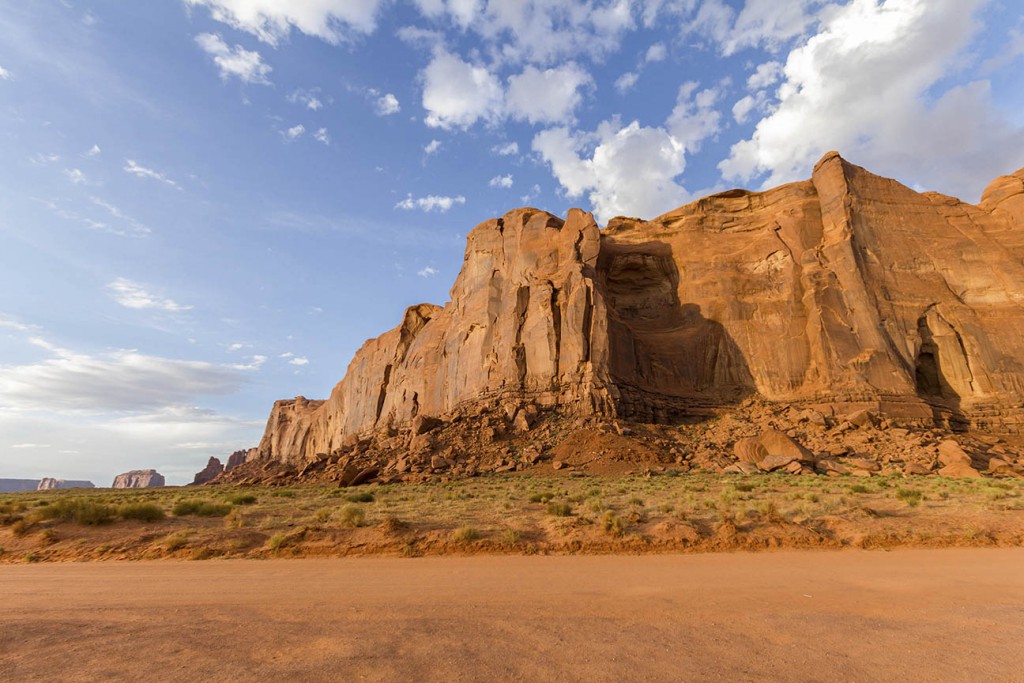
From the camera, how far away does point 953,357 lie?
4003 centimetres

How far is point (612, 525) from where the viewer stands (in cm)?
1134

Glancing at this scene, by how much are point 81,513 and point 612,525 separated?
14829mm

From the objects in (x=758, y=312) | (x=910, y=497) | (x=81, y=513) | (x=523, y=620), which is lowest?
(x=523, y=620)

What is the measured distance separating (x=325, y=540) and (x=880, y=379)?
44.2 metres

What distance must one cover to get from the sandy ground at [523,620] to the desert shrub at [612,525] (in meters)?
1.55

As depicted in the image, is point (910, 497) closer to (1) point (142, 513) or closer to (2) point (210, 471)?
(1) point (142, 513)

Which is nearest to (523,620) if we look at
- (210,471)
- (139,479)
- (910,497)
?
(910,497)

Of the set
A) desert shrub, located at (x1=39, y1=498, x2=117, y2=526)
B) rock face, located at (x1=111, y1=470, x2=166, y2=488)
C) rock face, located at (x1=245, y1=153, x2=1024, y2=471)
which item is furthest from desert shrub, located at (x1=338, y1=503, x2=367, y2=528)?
rock face, located at (x1=111, y1=470, x2=166, y2=488)

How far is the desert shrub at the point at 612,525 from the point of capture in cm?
1112

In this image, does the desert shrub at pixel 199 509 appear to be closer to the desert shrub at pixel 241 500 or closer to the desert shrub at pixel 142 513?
the desert shrub at pixel 142 513

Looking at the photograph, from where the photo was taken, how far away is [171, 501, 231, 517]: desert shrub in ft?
49.5

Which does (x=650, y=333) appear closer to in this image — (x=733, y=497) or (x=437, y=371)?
(x=437, y=371)

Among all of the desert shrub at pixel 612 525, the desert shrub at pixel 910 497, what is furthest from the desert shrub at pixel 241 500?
the desert shrub at pixel 910 497

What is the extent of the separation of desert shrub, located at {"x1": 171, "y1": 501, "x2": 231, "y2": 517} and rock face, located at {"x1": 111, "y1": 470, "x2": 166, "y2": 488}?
744ft
